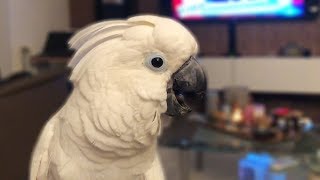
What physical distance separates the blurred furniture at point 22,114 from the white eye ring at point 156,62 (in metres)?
1.03

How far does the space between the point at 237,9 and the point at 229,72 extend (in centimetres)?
52

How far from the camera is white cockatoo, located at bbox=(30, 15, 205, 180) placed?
597mm

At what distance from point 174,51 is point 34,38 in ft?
10.2

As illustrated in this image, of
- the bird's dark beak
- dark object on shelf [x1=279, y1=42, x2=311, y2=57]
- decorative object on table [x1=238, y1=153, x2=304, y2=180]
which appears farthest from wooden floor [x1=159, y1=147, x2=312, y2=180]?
the bird's dark beak

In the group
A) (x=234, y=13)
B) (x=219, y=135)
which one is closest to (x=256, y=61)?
(x=234, y=13)

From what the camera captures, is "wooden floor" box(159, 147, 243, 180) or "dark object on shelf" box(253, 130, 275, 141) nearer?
"dark object on shelf" box(253, 130, 275, 141)

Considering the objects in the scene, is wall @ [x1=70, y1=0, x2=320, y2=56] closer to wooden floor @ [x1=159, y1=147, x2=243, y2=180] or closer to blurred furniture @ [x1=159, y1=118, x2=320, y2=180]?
wooden floor @ [x1=159, y1=147, x2=243, y2=180]

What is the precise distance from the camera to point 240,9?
3.38m

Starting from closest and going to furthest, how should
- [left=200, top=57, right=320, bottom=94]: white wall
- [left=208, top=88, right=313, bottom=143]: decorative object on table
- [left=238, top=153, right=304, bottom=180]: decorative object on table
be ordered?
[left=238, top=153, right=304, bottom=180]: decorative object on table → [left=208, top=88, right=313, bottom=143]: decorative object on table → [left=200, top=57, right=320, bottom=94]: white wall

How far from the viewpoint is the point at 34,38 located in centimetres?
350

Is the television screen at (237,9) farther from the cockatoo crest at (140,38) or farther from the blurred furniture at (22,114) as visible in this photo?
the cockatoo crest at (140,38)

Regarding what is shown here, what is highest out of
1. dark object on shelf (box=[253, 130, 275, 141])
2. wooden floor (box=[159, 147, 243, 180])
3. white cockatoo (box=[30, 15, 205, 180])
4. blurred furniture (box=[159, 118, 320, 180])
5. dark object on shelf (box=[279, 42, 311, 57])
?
white cockatoo (box=[30, 15, 205, 180])

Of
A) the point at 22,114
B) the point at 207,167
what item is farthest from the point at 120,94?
the point at 207,167

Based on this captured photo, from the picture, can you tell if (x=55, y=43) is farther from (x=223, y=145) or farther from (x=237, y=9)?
(x=223, y=145)
